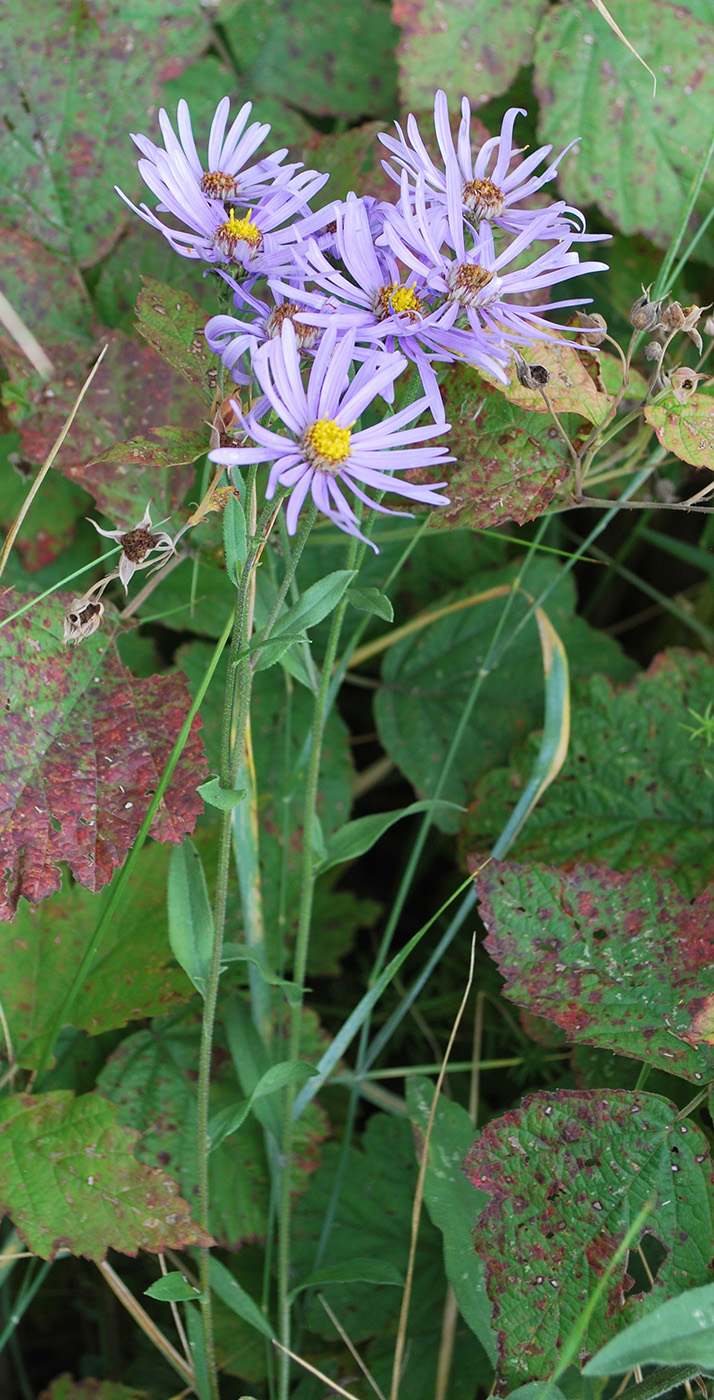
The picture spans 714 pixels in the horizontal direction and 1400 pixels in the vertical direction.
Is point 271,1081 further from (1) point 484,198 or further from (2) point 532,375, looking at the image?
(1) point 484,198

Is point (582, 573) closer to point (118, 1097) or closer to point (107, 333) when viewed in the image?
point (107, 333)

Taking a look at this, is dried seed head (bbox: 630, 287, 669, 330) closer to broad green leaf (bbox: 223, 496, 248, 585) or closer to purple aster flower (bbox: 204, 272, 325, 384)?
purple aster flower (bbox: 204, 272, 325, 384)

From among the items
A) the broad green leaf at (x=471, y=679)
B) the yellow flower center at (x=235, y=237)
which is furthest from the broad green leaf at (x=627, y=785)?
the yellow flower center at (x=235, y=237)

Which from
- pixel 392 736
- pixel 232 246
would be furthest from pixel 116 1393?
pixel 232 246

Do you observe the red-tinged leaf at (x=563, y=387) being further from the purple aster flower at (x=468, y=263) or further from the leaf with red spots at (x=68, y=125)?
the leaf with red spots at (x=68, y=125)

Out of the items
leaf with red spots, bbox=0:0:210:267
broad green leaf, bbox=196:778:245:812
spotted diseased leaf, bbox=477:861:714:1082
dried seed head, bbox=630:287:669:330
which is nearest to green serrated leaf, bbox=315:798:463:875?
spotted diseased leaf, bbox=477:861:714:1082

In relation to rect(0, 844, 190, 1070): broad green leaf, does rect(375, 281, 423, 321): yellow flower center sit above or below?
above
